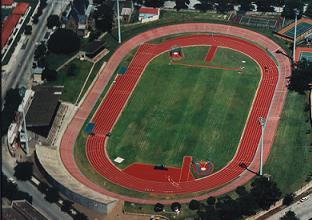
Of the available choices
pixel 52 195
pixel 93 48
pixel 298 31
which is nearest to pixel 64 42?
pixel 93 48

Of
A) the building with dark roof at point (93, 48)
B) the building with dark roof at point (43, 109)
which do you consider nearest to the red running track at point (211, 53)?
the building with dark roof at point (93, 48)

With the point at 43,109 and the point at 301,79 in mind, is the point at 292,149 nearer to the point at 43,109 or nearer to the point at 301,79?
the point at 301,79

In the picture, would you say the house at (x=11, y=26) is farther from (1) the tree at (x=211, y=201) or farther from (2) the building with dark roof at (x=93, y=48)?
(1) the tree at (x=211, y=201)

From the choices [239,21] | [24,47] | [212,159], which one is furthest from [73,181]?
[239,21]

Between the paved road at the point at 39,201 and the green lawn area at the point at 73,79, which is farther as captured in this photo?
the green lawn area at the point at 73,79

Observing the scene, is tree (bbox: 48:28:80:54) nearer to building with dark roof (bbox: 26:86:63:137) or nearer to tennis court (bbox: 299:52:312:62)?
building with dark roof (bbox: 26:86:63:137)

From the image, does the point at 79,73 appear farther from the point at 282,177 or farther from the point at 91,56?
the point at 282,177
